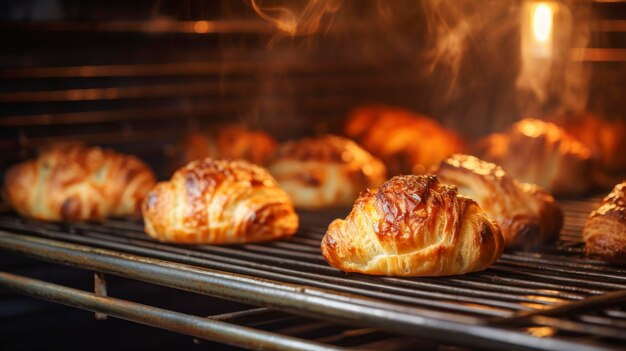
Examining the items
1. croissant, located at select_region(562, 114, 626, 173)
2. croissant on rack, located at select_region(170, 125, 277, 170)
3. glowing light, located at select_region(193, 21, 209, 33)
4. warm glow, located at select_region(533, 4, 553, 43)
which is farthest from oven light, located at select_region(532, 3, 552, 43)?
glowing light, located at select_region(193, 21, 209, 33)

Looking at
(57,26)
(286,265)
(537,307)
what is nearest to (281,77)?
(57,26)

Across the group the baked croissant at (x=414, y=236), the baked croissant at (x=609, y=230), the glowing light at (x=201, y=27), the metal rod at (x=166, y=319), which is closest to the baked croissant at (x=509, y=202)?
the baked croissant at (x=609, y=230)

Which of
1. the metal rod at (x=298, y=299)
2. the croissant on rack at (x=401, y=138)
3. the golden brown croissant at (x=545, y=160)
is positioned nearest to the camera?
the metal rod at (x=298, y=299)

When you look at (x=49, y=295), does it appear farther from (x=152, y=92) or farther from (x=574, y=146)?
(x=574, y=146)

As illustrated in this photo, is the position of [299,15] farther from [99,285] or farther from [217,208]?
[99,285]

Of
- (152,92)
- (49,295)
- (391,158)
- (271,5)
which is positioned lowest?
(49,295)

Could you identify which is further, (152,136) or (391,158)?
(391,158)

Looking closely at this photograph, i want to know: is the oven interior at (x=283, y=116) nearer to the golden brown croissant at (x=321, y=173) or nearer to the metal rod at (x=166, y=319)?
the metal rod at (x=166, y=319)
